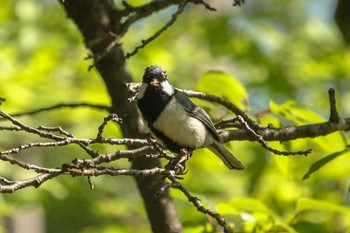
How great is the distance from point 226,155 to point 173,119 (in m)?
0.32

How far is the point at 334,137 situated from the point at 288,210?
1548mm

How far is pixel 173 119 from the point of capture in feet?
9.36

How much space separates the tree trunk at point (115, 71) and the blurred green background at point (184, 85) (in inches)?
31.9

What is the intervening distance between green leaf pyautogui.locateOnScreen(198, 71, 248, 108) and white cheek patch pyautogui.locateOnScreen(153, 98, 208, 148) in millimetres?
228

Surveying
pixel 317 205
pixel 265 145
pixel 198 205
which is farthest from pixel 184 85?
pixel 198 205

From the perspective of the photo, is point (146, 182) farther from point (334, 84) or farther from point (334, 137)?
point (334, 84)

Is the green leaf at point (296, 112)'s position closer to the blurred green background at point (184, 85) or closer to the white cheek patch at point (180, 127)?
the white cheek patch at point (180, 127)

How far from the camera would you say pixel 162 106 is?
287 cm

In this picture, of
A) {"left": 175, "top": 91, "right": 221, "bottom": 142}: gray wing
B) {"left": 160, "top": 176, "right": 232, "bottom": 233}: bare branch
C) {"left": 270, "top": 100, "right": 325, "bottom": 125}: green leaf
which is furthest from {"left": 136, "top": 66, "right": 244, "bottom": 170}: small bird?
{"left": 160, "top": 176, "right": 232, "bottom": 233}: bare branch

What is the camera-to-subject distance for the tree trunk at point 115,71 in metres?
3.06

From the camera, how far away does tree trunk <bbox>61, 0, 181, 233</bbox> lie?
306cm

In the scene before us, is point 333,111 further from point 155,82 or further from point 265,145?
point 155,82

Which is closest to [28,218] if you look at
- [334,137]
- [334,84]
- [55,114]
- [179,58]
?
[55,114]

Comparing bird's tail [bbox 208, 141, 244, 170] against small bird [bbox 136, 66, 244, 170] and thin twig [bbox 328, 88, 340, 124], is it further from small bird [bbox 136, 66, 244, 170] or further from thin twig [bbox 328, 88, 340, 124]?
thin twig [bbox 328, 88, 340, 124]
